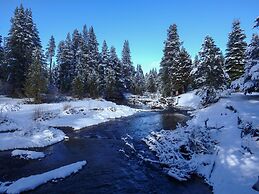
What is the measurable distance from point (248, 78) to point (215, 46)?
27579 mm

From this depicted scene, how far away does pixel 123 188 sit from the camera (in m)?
11.3

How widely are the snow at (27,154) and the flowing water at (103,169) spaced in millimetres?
388

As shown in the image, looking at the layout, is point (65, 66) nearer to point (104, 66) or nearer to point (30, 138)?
point (104, 66)

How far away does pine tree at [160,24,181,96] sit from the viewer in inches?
2093

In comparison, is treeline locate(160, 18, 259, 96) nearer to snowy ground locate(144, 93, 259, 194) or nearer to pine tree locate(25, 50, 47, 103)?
snowy ground locate(144, 93, 259, 194)

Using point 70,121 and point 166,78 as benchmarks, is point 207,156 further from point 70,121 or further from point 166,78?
point 166,78

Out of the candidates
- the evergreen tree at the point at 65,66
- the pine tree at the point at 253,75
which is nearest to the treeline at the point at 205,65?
the pine tree at the point at 253,75

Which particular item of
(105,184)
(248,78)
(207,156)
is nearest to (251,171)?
(207,156)

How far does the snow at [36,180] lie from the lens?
1068 cm

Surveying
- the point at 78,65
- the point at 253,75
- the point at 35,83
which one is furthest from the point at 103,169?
the point at 78,65

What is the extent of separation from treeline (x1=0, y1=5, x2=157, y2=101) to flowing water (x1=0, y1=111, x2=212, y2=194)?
67.2 ft

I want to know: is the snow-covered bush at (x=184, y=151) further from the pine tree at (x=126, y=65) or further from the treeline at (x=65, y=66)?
the pine tree at (x=126, y=65)

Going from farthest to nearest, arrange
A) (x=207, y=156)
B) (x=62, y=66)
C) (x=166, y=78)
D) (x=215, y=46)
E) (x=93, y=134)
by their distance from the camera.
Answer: (x=62, y=66)
(x=166, y=78)
(x=215, y=46)
(x=93, y=134)
(x=207, y=156)

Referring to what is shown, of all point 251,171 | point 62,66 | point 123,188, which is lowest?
point 123,188
